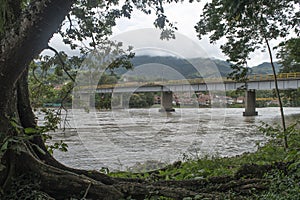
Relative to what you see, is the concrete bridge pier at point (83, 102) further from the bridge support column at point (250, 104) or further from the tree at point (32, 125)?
the bridge support column at point (250, 104)

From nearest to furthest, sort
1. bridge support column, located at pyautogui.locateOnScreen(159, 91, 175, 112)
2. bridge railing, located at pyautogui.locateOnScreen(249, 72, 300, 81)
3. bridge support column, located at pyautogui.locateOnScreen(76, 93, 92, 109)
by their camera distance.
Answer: bridge support column, located at pyautogui.locateOnScreen(76, 93, 92, 109) < bridge railing, located at pyautogui.locateOnScreen(249, 72, 300, 81) < bridge support column, located at pyautogui.locateOnScreen(159, 91, 175, 112)

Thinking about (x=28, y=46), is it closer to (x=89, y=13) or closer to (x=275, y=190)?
(x=275, y=190)

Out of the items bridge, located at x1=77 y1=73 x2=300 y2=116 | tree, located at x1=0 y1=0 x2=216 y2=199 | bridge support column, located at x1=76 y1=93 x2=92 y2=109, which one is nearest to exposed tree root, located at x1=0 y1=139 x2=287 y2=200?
tree, located at x1=0 y1=0 x2=216 y2=199

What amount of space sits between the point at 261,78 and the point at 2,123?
101ft

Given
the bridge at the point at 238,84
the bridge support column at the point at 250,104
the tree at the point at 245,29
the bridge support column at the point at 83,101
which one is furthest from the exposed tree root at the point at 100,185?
the bridge support column at the point at 250,104

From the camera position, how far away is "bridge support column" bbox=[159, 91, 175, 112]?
44.0m

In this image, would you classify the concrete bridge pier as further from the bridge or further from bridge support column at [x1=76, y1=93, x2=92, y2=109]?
the bridge

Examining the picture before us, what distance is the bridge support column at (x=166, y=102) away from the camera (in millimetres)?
44000

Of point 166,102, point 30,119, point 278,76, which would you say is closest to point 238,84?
point 278,76

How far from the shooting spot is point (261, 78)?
3088cm

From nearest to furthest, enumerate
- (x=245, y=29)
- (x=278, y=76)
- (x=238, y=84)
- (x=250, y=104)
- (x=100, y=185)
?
(x=100, y=185) → (x=245, y=29) → (x=238, y=84) → (x=278, y=76) → (x=250, y=104)

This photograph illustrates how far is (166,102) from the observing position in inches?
1751

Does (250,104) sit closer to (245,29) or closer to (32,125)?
(245,29)

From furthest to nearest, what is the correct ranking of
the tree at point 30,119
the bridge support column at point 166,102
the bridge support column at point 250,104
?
the bridge support column at point 166,102 < the bridge support column at point 250,104 < the tree at point 30,119
